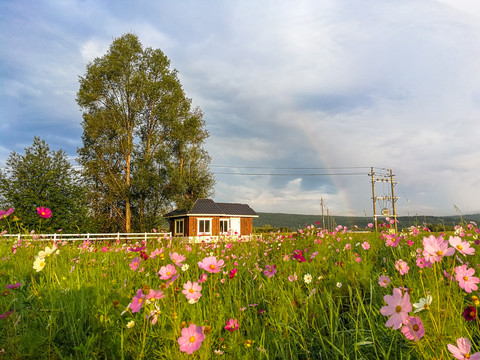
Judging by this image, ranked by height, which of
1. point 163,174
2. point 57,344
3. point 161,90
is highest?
point 161,90

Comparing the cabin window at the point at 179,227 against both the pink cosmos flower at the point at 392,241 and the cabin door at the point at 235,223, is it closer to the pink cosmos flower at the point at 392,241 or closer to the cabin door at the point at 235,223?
the cabin door at the point at 235,223

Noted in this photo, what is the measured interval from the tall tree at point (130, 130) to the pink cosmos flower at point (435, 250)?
23055 millimetres

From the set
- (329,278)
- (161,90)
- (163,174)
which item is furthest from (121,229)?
(329,278)

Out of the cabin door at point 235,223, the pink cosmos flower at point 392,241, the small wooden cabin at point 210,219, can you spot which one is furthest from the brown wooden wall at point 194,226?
the pink cosmos flower at point 392,241

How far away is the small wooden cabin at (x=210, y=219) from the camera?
88.6 feet

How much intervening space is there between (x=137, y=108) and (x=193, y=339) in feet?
82.3

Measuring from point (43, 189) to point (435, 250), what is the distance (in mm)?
18282

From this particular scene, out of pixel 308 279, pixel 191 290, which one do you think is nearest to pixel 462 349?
pixel 191 290

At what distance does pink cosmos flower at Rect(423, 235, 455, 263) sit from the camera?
1.34m

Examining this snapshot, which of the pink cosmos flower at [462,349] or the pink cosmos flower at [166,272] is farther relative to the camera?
the pink cosmos flower at [166,272]

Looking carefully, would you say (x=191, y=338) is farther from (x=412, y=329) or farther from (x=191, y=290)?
(x=412, y=329)

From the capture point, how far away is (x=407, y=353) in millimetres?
1717

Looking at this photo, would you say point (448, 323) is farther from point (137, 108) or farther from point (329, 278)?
point (137, 108)

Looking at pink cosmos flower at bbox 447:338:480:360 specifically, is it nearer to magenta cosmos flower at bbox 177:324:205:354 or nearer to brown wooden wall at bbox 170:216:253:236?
magenta cosmos flower at bbox 177:324:205:354
